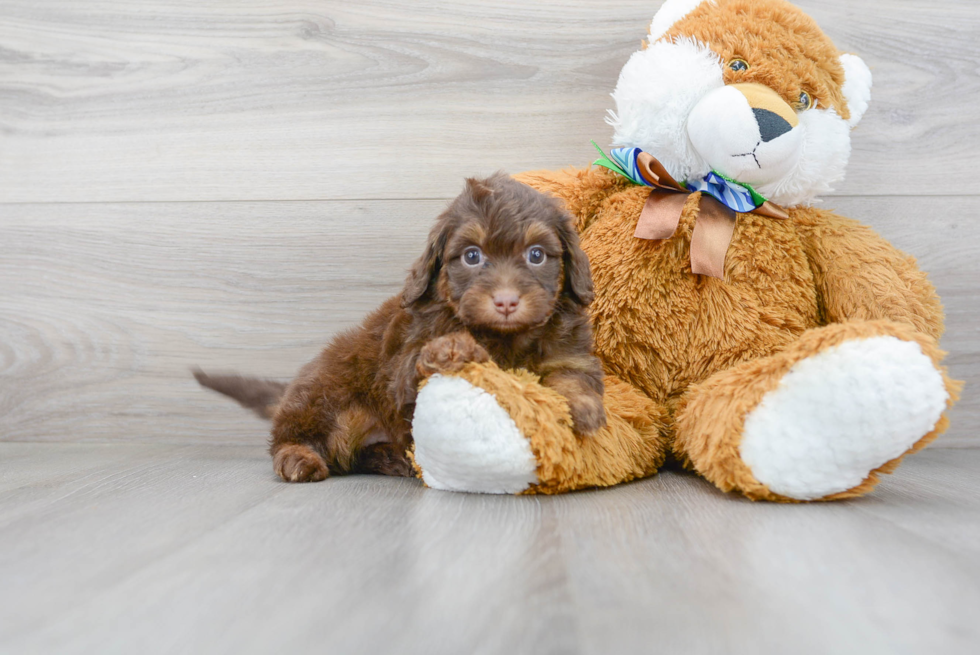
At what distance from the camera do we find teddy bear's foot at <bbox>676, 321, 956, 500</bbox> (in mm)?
1012

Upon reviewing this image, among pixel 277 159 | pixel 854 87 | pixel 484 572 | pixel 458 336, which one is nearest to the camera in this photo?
pixel 484 572

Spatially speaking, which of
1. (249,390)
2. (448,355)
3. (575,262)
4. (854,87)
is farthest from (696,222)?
(249,390)

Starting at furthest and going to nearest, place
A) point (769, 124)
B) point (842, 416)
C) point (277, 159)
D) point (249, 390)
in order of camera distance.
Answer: point (277, 159), point (249, 390), point (769, 124), point (842, 416)

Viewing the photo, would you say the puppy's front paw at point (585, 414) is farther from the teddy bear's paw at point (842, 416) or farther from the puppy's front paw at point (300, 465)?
the puppy's front paw at point (300, 465)

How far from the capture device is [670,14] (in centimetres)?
147

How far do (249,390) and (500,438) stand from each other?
30.7 inches

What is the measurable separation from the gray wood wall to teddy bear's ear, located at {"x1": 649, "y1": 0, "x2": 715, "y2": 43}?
0.89ft

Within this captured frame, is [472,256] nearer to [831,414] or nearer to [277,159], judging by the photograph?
[831,414]

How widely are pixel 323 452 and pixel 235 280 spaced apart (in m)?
0.65

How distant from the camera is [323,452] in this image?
139 cm

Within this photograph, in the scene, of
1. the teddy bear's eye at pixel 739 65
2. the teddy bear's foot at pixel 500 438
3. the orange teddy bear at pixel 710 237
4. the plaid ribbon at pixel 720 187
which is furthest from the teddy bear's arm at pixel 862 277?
the teddy bear's foot at pixel 500 438

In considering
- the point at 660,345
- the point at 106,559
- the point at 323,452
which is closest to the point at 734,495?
the point at 660,345

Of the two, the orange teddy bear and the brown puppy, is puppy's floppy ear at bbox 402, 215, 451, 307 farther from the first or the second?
the orange teddy bear

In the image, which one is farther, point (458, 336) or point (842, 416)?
point (458, 336)
